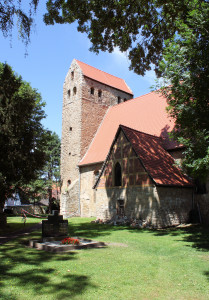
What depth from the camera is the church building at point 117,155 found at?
48.5 ft

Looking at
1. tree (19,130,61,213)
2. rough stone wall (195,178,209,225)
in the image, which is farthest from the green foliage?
tree (19,130,61,213)

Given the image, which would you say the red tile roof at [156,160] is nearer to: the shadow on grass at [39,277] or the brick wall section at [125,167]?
the brick wall section at [125,167]

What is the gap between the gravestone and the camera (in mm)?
10102

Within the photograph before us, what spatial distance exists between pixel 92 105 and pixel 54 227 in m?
19.4

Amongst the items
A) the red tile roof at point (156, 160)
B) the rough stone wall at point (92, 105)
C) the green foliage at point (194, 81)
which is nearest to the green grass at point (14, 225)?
the red tile roof at point (156, 160)

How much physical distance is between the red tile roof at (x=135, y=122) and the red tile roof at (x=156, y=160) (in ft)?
4.95

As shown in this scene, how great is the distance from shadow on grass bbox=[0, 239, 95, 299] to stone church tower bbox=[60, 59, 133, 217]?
17658 millimetres

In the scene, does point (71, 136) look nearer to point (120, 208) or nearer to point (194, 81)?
point (120, 208)

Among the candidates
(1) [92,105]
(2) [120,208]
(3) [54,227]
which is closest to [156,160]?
(2) [120,208]

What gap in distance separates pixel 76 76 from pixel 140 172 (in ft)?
57.7

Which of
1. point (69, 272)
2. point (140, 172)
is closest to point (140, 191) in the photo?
point (140, 172)

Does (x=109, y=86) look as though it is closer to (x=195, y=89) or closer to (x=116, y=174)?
(x=116, y=174)

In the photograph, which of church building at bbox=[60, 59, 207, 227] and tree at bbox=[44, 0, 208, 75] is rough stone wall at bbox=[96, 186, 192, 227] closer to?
church building at bbox=[60, 59, 207, 227]

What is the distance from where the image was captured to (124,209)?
52.2 feet
